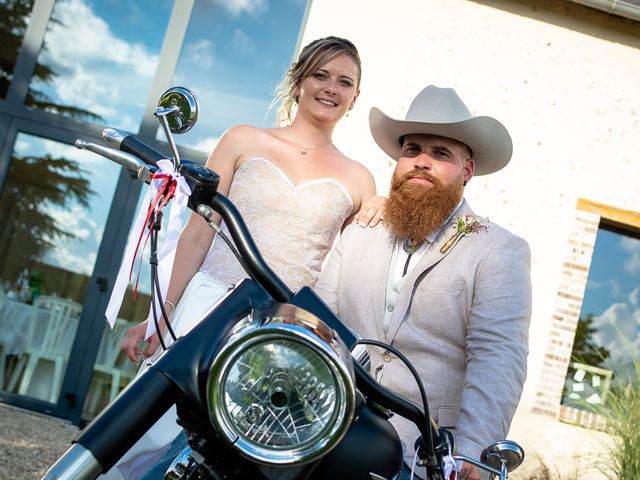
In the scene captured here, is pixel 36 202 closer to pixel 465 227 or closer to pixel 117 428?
pixel 465 227

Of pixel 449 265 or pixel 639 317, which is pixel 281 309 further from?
pixel 639 317

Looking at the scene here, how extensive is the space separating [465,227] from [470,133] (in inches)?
15.3

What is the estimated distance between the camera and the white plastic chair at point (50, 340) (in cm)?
768

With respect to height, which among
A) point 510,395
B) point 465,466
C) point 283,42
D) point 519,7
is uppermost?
point 519,7

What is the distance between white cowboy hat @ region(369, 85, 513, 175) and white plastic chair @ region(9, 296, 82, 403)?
18.2 ft

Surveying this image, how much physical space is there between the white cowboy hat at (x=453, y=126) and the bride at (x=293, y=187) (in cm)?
40

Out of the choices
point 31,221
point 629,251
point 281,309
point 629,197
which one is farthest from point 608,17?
point 281,309

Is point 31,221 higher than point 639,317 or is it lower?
lower

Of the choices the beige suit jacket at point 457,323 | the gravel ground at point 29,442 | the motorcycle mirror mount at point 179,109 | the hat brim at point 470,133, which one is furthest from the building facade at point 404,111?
the motorcycle mirror mount at point 179,109

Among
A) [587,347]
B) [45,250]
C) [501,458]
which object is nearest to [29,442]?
[45,250]

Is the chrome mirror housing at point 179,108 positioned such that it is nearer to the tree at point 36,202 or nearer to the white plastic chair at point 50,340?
the white plastic chair at point 50,340

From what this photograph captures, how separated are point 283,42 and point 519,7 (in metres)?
2.22

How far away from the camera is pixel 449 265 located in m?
2.40

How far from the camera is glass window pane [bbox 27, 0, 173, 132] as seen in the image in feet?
26.3
